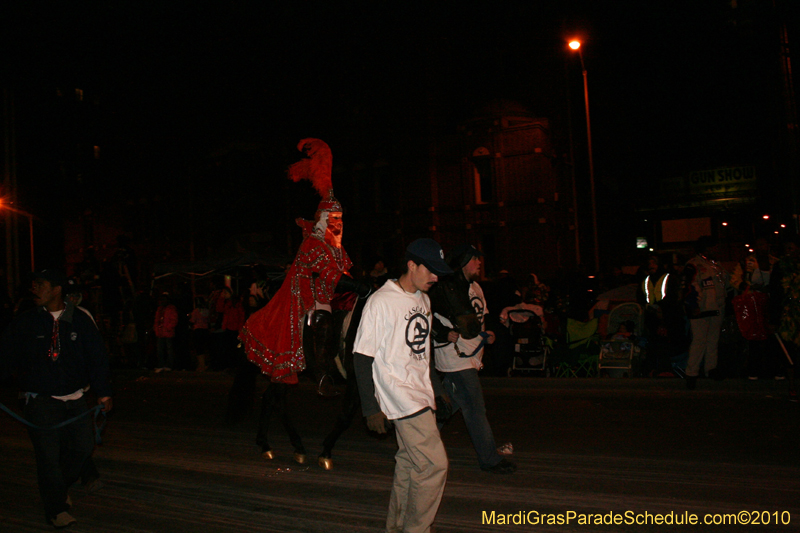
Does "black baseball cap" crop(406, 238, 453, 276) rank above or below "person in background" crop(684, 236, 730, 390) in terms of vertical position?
above

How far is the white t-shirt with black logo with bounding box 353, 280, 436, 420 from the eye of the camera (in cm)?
424

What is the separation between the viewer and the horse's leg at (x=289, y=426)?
698cm

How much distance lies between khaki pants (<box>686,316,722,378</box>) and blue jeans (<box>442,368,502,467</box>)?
221 inches

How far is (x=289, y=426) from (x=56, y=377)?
7.95 ft

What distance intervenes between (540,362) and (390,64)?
20754mm

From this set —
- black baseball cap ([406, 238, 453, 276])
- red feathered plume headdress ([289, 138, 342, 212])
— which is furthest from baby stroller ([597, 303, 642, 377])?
black baseball cap ([406, 238, 453, 276])

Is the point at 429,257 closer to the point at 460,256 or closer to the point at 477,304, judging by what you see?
the point at 460,256

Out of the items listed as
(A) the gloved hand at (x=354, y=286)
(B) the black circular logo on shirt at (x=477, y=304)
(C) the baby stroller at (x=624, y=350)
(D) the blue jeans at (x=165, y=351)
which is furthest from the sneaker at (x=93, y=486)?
(D) the blue jeans at (x=165, y=351)

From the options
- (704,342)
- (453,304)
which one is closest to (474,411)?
(453,304)

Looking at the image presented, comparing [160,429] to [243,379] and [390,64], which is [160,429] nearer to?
[243,379]

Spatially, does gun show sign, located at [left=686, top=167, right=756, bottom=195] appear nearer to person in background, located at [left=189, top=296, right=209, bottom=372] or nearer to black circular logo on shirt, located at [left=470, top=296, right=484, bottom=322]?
person in background, located at [left=189, top=296, right=209, bottom=372]

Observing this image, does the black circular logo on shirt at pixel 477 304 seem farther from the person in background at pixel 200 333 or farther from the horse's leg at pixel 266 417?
the person in background at pixel 200 333

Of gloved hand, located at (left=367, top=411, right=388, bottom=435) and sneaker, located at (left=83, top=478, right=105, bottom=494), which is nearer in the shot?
gloved hand, located at (left=367, top=411, right=388, bottom=435)

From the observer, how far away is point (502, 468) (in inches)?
247
